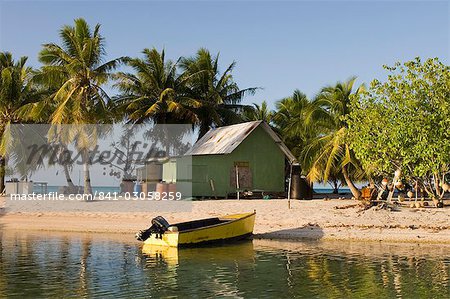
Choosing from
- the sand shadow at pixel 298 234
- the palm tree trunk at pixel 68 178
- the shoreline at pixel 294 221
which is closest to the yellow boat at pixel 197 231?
the sand shadow at pixel 298 234

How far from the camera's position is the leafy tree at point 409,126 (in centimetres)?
2622

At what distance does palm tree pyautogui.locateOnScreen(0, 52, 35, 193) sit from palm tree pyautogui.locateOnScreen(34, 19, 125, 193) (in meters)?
4.13

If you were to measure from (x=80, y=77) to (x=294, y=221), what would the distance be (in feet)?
51.2

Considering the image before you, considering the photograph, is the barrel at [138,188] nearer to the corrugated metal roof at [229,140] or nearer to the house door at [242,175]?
the corrugated metal roof at [229,140]

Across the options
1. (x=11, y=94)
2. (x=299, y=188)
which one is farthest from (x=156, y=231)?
(x=11, y=94)

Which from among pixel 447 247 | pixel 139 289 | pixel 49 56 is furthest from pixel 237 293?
pixel 49 56

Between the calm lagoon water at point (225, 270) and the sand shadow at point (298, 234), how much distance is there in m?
1.05

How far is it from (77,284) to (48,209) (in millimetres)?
17147

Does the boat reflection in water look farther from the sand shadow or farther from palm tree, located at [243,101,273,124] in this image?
palm tree, located at [243,101,273,124]

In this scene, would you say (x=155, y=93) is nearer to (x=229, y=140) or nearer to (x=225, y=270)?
(x=229, y=140)

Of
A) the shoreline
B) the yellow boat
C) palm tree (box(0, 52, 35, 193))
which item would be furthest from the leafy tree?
palm tree (box(0, 52, 35, 193))

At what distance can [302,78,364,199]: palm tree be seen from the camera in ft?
112

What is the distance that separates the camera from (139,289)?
14.3m

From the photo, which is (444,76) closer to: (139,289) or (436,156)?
(436,156)
